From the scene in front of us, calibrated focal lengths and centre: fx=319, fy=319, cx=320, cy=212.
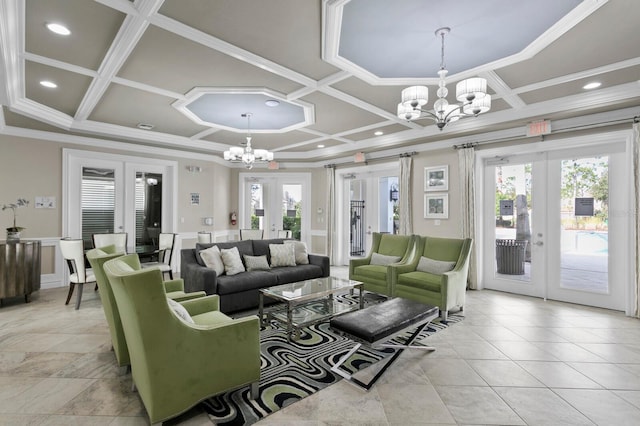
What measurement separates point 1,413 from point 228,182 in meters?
6.69

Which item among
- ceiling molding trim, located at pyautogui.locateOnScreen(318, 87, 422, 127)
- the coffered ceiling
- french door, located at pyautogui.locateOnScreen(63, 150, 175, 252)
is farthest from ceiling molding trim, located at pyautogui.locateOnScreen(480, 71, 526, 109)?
french door, located at pyautogui.locateOnScreen(63, 150, 175, 252)

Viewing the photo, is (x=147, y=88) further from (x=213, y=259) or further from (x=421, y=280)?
(x=421, y=280)

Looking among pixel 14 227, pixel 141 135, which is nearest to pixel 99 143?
pixel 141 135

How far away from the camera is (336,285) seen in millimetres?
4086

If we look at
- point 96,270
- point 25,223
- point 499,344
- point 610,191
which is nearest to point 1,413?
point 96,270

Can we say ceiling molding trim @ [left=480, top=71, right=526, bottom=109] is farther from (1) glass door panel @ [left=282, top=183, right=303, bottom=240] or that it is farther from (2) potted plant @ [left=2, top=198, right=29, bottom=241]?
(2) potted plant @ [left=2, top=198, right=29, bottom=241]

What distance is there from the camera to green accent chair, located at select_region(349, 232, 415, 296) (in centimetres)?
486

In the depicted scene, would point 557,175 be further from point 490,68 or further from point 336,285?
point 336,285

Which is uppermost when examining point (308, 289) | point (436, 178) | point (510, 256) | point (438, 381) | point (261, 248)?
point (436, 178)

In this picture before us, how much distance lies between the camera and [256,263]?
4.80m

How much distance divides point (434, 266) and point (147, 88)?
177 inches

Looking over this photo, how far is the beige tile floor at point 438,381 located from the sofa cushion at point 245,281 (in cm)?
131

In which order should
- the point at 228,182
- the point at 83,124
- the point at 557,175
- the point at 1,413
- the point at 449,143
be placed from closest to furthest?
the point at 1,413 < the point at 557,175 < the point at 83,124 < the point at 449,143 < the point at 228,182

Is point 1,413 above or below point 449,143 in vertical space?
below
